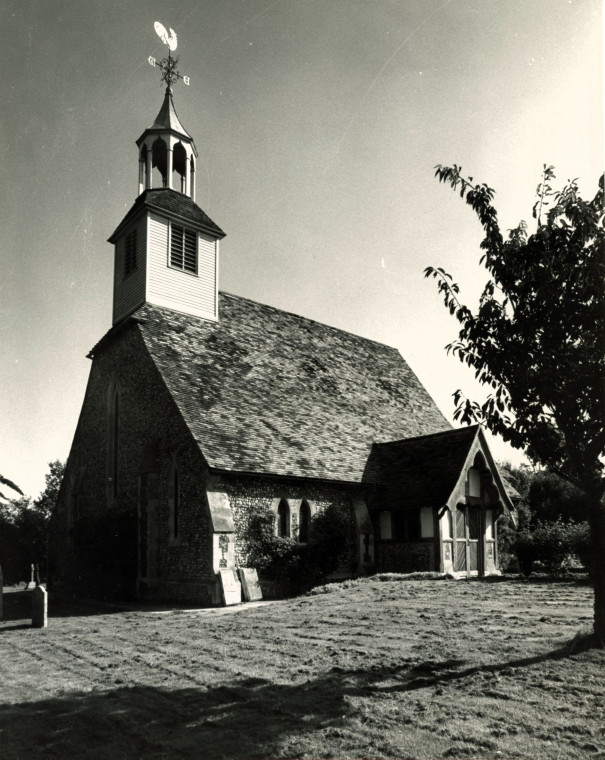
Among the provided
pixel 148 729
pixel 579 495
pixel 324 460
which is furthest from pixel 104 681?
pixel 579 495

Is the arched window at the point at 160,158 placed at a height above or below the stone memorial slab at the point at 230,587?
above

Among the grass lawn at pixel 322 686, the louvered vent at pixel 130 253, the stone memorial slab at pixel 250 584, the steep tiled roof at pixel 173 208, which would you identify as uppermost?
the steep tiled roof at pixel 173 208

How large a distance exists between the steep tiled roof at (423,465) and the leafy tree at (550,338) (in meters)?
13.5

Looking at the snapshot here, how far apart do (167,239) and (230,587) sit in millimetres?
14514

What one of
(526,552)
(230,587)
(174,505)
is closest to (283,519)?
(230,587)

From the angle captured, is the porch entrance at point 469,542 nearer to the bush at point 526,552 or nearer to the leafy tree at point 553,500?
the bush at point 526,552

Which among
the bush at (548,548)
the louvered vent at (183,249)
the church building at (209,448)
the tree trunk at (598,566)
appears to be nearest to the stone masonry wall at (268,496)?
the church building at (209,448)

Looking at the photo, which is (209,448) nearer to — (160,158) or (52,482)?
(160,158)

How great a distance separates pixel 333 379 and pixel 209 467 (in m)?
11.3

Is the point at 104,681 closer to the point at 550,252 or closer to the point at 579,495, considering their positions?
the point at 550,252

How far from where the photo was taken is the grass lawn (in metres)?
5.93

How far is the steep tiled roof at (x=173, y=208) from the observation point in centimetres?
2691

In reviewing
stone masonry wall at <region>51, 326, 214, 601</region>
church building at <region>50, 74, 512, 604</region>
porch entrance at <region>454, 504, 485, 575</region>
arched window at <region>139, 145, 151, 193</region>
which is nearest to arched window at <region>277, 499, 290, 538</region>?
church building at <region>50, 74, 512, 604</region>

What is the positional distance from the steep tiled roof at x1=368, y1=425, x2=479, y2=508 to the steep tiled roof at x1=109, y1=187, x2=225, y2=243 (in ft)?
39.1
